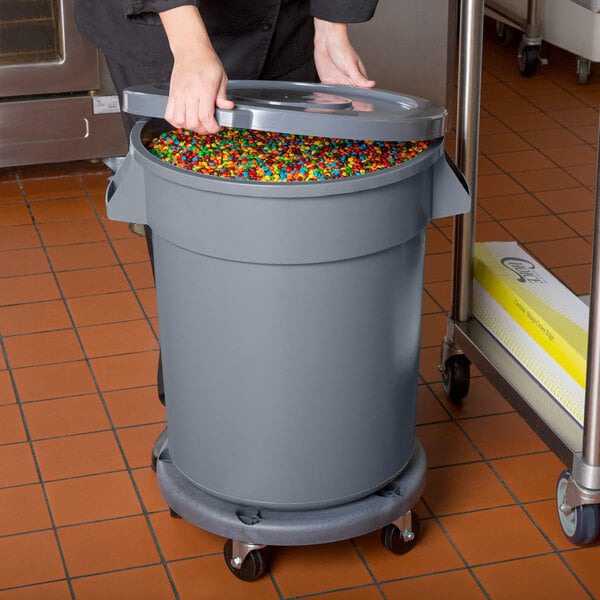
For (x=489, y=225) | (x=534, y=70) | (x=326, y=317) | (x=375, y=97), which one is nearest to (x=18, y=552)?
(x=326, y=317)

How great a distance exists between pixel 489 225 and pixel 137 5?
1.99m

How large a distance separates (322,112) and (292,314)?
1.11ft

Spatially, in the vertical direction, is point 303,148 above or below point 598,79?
above

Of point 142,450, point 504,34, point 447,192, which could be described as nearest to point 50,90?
point 142,450

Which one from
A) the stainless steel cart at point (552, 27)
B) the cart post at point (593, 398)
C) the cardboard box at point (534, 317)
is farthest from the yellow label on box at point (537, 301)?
the stainless steel cart at point (552, 27)

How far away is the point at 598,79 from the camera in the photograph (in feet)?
16.0

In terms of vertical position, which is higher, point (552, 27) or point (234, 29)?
point (234, 29)

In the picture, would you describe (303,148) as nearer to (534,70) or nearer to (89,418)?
(89,418)

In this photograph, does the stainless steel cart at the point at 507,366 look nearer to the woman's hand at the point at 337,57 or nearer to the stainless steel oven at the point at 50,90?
the woman's hand at the point at 337,57

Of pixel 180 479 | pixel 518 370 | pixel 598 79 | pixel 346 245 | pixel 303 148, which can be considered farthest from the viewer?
pixel 598 79

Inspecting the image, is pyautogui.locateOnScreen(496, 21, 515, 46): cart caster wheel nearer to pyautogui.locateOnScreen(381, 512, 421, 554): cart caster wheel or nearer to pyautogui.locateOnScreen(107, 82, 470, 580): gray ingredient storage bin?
pyautogui.locateOnScreen(107, 82, 470, 580): gray ingredient storage bin

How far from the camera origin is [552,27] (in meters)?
4.80

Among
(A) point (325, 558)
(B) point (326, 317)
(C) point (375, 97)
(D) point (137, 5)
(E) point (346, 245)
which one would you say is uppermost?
(D) point (137, 5)

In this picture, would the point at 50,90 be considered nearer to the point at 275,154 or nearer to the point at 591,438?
the point at 275,154
